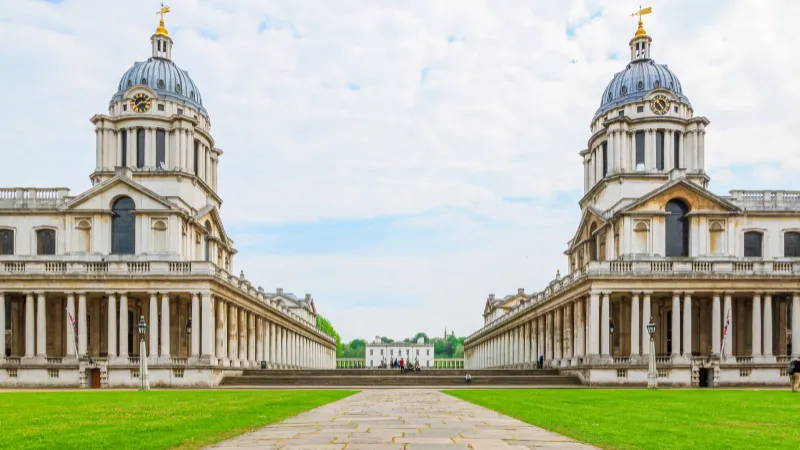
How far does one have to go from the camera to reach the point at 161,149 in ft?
261

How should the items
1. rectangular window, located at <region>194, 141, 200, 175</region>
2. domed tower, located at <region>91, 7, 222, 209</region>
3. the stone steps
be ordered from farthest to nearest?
rectangular window, located at <region>194, 141, 200, 175</region>, domed tower, located at <region>91, 7, 222, 209</region>, the stone steps

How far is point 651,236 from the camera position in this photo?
7062 cm

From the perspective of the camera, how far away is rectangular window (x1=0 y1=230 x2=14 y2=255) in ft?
242

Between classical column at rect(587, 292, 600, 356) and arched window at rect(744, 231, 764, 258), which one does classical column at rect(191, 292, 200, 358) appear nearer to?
classical column at rect(587, 292, 600, 356)

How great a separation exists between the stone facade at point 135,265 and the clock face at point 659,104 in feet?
128

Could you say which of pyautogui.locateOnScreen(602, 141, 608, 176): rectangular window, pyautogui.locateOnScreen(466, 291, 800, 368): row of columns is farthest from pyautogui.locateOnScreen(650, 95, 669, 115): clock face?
pyautogui.locateOnScreen(466, 291, 800, 368): row of columns

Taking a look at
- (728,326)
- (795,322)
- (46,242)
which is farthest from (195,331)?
(795,322)

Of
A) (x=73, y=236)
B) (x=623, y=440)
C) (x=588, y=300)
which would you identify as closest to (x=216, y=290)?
(x=73, y=236)

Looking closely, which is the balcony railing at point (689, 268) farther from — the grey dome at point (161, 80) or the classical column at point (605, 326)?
the grey dome at point (161, 80)

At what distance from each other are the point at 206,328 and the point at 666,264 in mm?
33921

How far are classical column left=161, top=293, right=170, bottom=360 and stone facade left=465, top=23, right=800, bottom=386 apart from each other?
1172 inches

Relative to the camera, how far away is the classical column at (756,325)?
211 ft

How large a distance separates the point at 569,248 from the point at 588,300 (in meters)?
28.6

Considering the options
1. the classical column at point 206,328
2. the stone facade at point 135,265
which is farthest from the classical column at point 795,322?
the classical column at point 206,328
